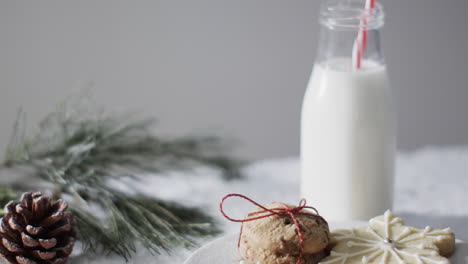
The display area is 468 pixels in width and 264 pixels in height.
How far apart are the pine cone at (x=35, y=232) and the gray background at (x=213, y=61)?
77 cm

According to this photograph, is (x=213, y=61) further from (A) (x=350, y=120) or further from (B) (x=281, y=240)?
(B) (x=281, y=240)

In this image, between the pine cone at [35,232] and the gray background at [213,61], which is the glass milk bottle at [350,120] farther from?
the gray background at [213,61]

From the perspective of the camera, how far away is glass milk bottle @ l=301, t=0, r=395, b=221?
36.2 inches

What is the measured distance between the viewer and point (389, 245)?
72cm

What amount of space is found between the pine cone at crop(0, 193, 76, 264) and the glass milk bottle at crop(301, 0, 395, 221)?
0.40 m

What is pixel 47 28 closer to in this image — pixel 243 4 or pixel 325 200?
pixel 243 4

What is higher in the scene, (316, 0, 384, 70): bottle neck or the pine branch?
(316, 0, 384, 70): bottle neck

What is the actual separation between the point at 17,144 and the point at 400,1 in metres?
1.17

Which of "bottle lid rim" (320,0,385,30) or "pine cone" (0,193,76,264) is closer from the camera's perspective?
"pine cone" (0,193,76,264)

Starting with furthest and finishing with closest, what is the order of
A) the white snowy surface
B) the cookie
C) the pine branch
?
the white snowy surface < the pine branch < the cookie

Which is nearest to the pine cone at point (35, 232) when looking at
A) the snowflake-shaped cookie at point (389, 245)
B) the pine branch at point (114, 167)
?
the pine branch at point (114, 167)

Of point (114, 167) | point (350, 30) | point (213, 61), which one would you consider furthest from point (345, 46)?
point (213, 61)

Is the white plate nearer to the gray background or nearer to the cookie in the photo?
the cookie

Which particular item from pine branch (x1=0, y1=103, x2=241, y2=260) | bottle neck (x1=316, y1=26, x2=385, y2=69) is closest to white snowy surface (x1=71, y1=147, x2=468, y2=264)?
pine branch (x1=0, y1=103, x2=241, y2=260)
